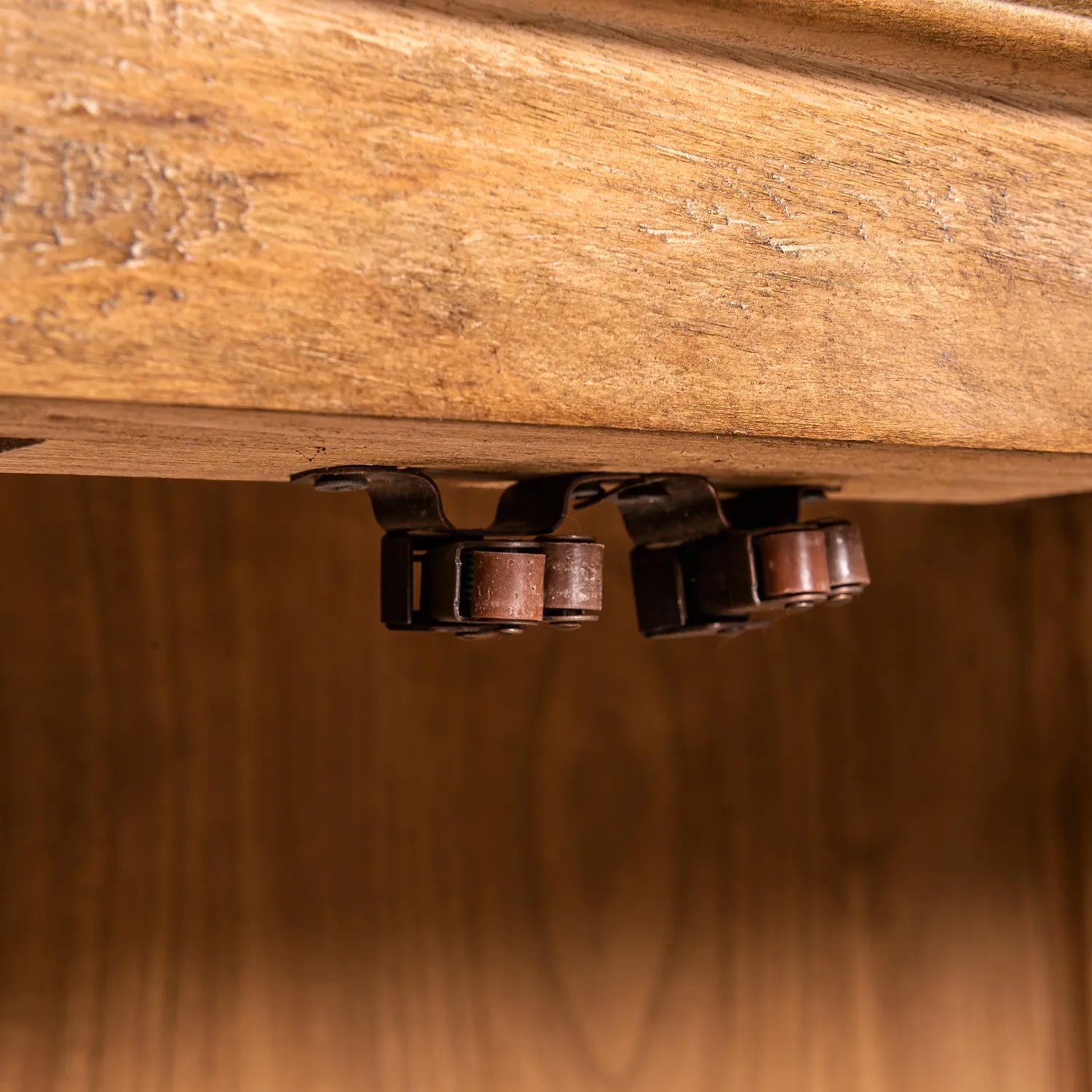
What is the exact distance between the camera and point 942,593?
3.30 ft

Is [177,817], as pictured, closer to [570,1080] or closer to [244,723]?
[244,723]

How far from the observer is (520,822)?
0.83 metres

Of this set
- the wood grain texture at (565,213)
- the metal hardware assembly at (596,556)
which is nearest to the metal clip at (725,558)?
the metal hardware assembly at (596,556)

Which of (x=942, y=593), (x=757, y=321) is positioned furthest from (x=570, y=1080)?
(x=757, y=321)

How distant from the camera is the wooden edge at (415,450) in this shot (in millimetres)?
360

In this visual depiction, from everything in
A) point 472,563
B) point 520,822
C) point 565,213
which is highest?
point 565,213

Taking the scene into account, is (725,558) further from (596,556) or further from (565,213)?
(565,213)

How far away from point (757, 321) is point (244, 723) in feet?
1.50

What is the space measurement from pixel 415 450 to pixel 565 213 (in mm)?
117

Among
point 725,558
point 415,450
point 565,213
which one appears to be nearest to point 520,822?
point 725,558

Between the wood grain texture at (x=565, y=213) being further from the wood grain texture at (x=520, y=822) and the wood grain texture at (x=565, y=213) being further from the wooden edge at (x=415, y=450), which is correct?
the wood grain texture at (x=520, y=822)

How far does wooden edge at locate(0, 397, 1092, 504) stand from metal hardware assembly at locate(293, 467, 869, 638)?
0.02 m

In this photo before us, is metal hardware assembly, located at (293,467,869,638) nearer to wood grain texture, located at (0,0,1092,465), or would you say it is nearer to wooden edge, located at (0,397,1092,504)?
wooden edge, located at (0,397,1092,504)

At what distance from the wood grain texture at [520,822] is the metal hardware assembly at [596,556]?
0.22 meters
